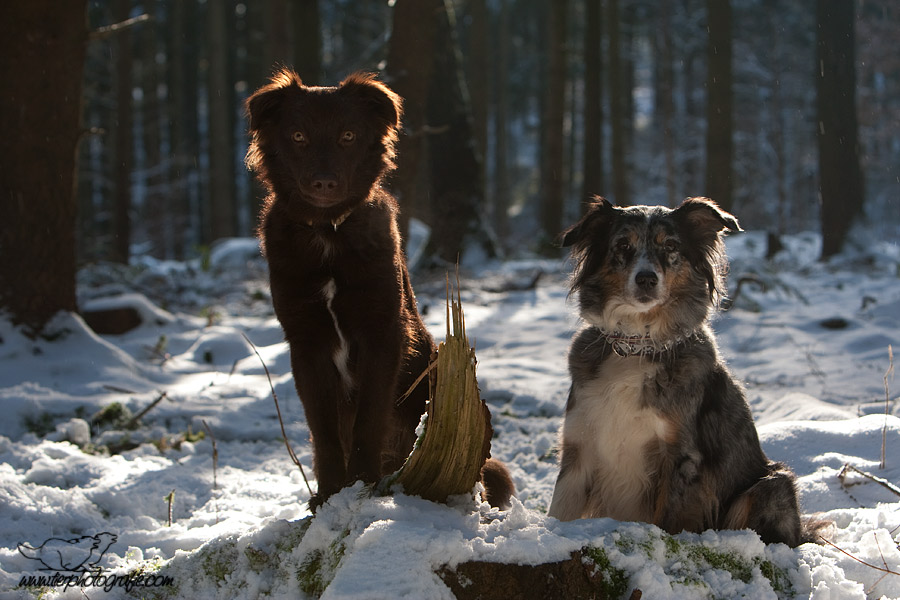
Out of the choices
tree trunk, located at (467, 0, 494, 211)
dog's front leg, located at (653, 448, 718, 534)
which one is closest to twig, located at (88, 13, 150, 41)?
dog's front leg, located at (653, 448, 718, 534)

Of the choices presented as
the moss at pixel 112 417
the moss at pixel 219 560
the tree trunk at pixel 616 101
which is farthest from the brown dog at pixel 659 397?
the tree trunk at pixel 616 101

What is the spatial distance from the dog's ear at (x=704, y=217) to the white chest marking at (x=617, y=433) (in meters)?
0.83

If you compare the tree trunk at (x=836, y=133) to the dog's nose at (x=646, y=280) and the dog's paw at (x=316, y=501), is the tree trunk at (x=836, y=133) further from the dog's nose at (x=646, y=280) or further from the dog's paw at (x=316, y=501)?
the dog's paw at (x=316, y=501)

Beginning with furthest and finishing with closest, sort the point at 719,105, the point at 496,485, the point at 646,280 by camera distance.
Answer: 1. the point at 719,105
2. the point at 496,485
3. the point at 646,280

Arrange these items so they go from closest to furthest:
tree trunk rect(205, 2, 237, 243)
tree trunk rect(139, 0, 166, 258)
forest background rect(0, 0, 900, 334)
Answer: forest background rect(0, 0, 900, 334), tree trunk rect(205, 2, 237, 243), tree trunk rect(139, 0, 166, 258)

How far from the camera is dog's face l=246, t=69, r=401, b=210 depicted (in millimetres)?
3588

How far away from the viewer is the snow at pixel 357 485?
9.50ft

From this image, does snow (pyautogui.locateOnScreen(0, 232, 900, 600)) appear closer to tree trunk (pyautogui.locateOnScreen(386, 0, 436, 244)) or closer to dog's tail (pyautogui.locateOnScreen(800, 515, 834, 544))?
dog's tail (pyautogui.locateOnScreen(800, 515, 834, 544))

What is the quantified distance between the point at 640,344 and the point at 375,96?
186cm

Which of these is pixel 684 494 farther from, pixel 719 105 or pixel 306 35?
pixel 719 105

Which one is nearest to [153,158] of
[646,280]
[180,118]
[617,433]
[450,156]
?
[180,118]

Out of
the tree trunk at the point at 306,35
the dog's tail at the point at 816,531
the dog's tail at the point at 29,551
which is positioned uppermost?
the tree trunk at the point at 306,35

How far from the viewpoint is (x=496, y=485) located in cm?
402

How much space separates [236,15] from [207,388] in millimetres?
30224
